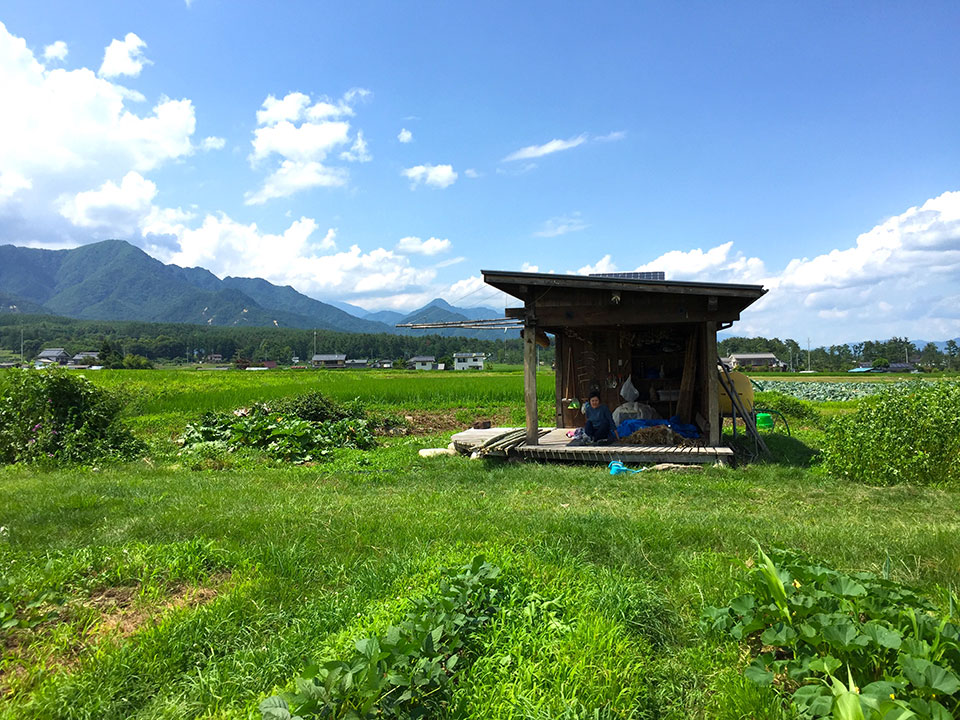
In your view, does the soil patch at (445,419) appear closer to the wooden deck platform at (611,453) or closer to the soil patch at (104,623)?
the wooden deck platform at (611,453)

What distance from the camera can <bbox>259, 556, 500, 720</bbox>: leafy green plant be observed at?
2195 millimetres

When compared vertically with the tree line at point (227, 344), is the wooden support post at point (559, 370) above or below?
below

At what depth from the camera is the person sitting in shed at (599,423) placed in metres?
10.7

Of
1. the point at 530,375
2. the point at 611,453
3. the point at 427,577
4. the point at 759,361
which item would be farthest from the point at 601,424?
the point at 759,361

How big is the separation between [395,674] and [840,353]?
11992cm

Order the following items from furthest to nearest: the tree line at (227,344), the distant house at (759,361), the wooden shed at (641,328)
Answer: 1. the tree line at (227,344)
2. the distant house at (759,361)
3. the wooden shed at (641,328)

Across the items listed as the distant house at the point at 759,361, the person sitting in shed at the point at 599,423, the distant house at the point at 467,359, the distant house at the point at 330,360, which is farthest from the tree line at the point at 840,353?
the person sitting in shed at the point at 599,423

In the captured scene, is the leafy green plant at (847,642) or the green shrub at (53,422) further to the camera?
the green shrub at (53,422)

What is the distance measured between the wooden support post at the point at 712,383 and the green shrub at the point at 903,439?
2.00m

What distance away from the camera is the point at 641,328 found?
1357cm

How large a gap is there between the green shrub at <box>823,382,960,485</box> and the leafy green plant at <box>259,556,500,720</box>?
7.67 metres

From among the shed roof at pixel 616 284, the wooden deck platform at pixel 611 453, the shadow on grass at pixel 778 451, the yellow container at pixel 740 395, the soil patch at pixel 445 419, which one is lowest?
the soil patch at pixel 445 419

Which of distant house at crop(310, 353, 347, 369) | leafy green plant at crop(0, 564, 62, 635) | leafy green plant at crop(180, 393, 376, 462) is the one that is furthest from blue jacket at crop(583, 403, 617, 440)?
distant house at crop(310, 353, 347, 369)

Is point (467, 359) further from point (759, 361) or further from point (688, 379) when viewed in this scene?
point (688, 379)
